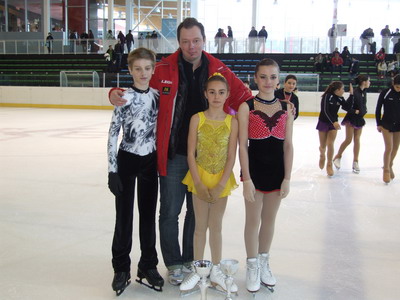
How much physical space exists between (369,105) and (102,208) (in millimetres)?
12825

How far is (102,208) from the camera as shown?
4.11 meters

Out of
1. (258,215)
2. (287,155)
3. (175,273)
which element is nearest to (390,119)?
(287,155)

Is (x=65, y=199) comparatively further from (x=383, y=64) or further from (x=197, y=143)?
(x=383, y=64)

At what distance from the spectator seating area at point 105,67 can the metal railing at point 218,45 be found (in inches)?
Answer: 16.8

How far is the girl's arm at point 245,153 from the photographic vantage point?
2402 mm

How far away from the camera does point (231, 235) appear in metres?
3.42

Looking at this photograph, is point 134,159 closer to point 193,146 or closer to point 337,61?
point 193,146

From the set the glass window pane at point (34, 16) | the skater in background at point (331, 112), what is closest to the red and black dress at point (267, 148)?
the skater in background at point (331, 112)

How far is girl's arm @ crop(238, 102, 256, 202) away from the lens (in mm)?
2402

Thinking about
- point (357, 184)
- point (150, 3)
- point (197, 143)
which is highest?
point (150, 3)

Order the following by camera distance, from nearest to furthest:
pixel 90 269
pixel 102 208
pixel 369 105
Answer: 1. pixel 90 269
2. pixel 102 208
3. pixel 369 105

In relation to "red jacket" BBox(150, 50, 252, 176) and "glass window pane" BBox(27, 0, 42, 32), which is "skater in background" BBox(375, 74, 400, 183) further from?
"glass window pane" BBox(27, 0, 42, 32)

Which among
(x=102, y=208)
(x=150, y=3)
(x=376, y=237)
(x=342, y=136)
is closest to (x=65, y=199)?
(x=102, y=208)

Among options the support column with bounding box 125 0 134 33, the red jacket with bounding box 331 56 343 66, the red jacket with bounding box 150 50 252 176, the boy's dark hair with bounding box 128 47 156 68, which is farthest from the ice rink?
the support column with bounding box 125 0 134 33
